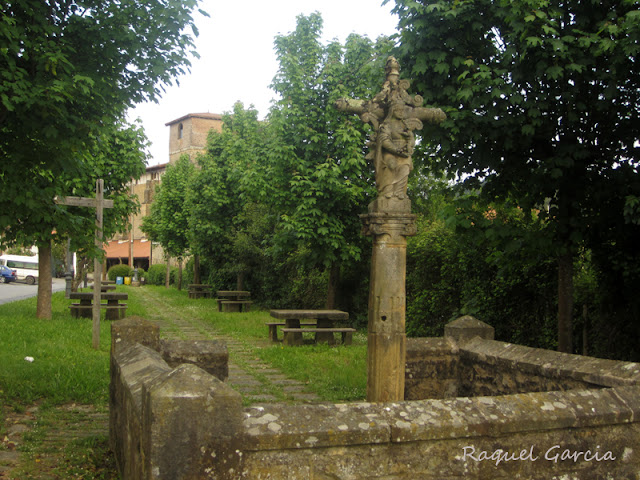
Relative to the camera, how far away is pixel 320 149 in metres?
17.6

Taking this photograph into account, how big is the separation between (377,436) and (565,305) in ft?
20.4

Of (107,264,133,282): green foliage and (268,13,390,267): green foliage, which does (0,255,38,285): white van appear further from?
(268,13,390,267): green foliage

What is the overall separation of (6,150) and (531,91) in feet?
22.5

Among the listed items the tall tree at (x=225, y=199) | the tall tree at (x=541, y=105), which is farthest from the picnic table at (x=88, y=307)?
the tall tree at (x=541, y=105)

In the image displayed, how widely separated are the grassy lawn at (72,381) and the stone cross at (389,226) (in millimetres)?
2467

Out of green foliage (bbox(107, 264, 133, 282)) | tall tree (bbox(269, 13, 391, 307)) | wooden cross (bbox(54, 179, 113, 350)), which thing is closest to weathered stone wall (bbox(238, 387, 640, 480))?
wooden cross (bbox(54, 179, 113, 350))

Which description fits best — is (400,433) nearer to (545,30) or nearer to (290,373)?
(545,30)

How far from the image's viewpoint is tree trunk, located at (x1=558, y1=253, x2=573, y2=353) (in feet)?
28.2

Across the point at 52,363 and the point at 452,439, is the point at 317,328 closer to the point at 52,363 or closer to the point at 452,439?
the point at 52,363

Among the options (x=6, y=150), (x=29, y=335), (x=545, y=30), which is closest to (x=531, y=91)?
(x=545, y=30)

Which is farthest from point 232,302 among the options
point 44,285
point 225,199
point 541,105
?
point 541,105

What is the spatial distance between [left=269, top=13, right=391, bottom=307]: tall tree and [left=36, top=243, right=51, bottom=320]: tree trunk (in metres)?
6.80

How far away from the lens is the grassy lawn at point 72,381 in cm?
584

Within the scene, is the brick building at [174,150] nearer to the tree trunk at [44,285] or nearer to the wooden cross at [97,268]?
the tree trunk at [44,285]
